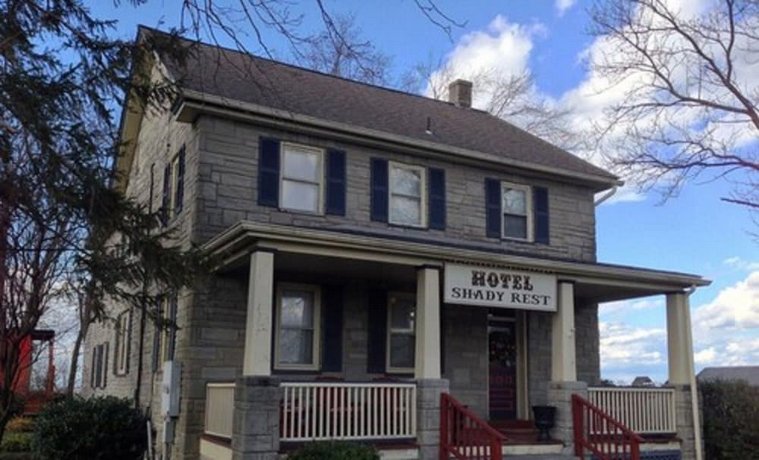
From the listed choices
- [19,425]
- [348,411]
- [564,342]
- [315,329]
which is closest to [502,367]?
[564,342]

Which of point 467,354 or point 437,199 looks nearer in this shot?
point 467,354

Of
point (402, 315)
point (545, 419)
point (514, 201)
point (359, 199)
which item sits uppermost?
point (514, 201)

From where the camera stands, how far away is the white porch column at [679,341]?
12891mm

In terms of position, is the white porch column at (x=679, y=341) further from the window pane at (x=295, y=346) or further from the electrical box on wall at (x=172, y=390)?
the electrical box on wall at (x=172, y=390)

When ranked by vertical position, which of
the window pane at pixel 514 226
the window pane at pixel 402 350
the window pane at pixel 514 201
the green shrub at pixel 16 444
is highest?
the window pane at pixel 514 201

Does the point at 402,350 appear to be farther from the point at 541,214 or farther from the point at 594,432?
the point at 541,214

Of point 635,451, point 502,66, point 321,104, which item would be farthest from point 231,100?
point 502,66

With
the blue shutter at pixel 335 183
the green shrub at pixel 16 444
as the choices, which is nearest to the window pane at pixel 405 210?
the blue shutter at pixel 335 183

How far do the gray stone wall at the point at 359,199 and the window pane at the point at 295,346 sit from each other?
1.82 m

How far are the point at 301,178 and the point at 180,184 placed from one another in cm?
227

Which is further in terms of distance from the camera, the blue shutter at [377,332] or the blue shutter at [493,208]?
the blue shutter at [493,208]

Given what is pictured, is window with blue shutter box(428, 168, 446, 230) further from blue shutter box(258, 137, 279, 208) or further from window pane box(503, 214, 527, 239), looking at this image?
blue shutter box(258, 137, 279, 208)

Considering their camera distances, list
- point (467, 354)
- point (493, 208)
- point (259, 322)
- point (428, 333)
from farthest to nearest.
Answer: point (493, 208) < point (467, 354) < point (428, 333) < point (259, 322)

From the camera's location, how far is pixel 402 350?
13125mm
